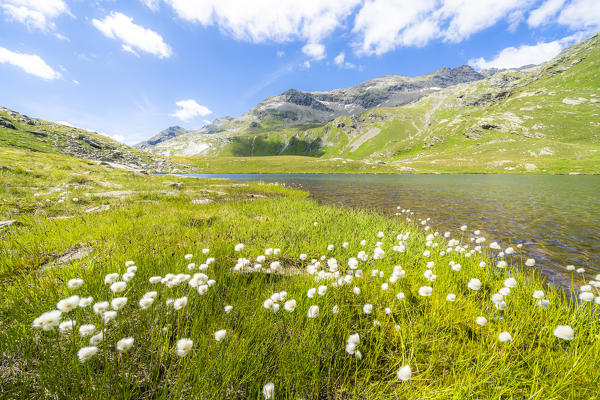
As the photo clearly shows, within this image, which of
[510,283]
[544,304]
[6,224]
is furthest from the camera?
[6,224]

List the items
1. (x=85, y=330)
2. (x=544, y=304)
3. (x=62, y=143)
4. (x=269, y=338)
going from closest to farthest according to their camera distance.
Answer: (x=85, y=330) < (x=269, y=338) < (x=544, y=304) < (x=62, y=143)

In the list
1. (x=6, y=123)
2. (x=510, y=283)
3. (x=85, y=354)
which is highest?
(x=6, y=123)

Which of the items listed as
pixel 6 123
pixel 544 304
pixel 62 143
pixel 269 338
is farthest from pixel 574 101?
pixel 6 123

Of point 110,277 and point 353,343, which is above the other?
point 110,277

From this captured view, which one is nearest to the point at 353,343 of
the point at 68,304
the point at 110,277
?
the point at 68,304

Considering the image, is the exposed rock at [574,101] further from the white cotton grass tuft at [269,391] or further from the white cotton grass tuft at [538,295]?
the white cotton grass tuft at [269,391]

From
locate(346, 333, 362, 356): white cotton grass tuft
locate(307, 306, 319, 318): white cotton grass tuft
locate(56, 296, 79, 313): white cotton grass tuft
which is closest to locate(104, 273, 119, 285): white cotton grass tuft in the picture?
locate(56, 296, 79, 313): white cotton grass tuft

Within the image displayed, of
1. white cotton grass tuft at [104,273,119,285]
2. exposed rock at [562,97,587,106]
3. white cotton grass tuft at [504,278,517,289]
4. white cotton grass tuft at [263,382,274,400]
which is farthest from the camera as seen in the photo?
exposed rock at [562,97,587,106]

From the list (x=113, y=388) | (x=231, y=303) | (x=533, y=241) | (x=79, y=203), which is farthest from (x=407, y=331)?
(x=79, y=203)

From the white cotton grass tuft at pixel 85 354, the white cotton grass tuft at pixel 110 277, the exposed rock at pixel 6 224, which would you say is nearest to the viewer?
the white cotton grass tuft at pixel 85 354

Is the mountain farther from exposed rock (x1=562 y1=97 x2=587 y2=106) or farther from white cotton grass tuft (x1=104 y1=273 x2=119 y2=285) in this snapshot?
exposed rock (x1=562 y1=97 x2=587 y2=106)

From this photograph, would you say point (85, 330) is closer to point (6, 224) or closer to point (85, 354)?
point (85, 354)

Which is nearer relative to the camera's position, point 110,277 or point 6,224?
point 110,277

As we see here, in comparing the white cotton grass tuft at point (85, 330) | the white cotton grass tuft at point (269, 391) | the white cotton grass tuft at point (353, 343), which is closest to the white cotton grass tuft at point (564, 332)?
the white cotton grass tuft at point (353, 343)
